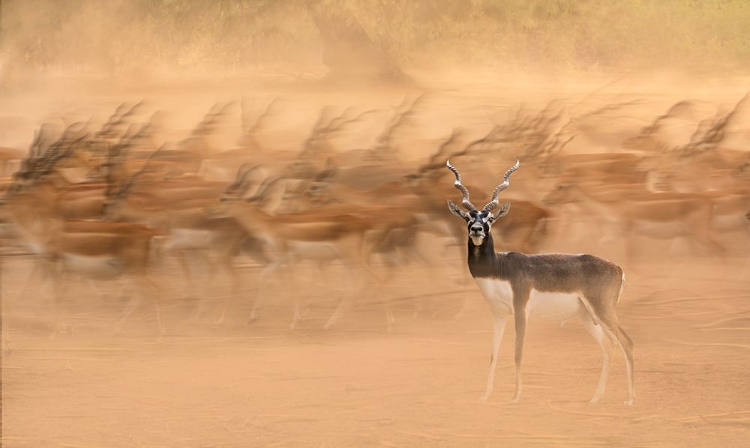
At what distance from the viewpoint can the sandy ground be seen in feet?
33.3

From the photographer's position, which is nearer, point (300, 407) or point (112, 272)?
point (300, 407)

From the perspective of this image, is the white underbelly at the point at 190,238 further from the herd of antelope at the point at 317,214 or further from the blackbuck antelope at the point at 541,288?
the blackbuck antelope at the point at 541,288

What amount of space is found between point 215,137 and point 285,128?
4.69 ft

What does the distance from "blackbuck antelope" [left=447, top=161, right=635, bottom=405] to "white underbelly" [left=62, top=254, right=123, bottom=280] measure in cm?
403

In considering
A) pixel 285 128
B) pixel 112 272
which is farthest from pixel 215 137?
pixel 112 272

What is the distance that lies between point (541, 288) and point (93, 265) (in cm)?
474

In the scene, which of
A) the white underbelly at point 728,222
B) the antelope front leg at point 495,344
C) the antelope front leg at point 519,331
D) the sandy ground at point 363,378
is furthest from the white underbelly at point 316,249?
the white underbelly at point 728,222

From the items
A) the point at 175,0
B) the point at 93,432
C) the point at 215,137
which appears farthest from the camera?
the point at 175,0

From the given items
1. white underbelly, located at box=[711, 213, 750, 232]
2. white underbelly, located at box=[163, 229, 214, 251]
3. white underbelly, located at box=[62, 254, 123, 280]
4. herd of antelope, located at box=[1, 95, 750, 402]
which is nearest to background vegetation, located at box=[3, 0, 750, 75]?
herd of antelope, located at box=[1, 95, 750, 402]

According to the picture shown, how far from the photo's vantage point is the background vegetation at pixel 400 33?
3384 centimetres

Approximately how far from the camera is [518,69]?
3788cm

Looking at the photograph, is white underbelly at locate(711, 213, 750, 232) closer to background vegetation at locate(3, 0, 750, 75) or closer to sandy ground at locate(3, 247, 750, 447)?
sandy ground at locate(3, 247, 750, 447)

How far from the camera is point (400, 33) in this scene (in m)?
35.8

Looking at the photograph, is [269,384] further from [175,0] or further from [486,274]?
[175,0]
